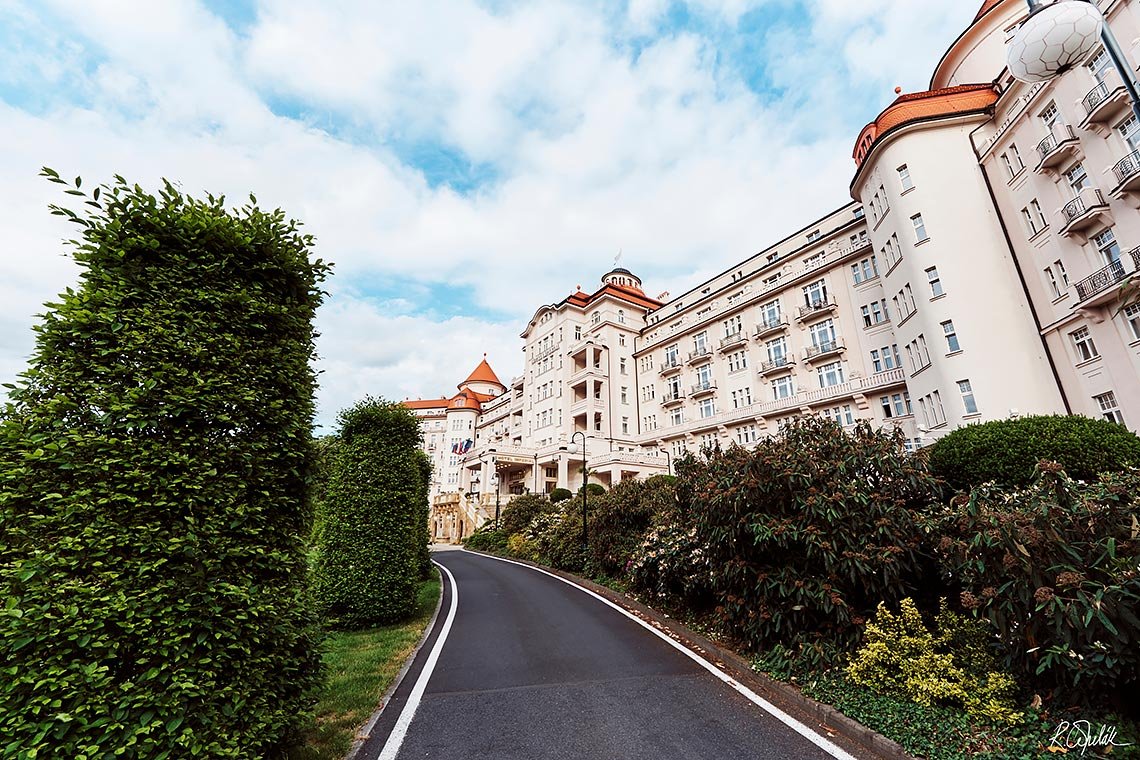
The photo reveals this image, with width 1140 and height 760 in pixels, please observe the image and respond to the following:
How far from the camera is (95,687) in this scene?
8.67 feet

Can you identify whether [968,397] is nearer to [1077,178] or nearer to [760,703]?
[1077,178]

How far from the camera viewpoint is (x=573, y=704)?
17.4 feet

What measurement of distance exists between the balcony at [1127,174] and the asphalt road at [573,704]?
1974 centimetres

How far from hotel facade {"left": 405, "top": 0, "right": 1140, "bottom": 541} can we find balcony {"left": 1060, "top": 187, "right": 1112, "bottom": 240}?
0.07 m

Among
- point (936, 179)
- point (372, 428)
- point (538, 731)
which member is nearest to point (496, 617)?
point (372, 428)

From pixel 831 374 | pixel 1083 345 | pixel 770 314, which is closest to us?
pixel 1083 345

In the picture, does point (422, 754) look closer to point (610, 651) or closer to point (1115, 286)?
point (610, 651)

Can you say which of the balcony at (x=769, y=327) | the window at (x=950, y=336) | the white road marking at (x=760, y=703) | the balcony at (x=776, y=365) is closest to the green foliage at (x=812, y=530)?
the white road marking at (x=760, y=703)

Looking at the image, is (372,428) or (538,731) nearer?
(538,731)

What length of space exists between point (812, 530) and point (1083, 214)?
18439mm

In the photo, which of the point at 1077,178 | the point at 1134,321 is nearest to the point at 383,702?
the point at 1134,321

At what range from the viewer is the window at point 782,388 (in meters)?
29.4

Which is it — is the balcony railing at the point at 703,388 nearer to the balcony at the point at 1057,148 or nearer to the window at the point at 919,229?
the window at the point at 919,229

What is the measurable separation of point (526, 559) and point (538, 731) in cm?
1940
